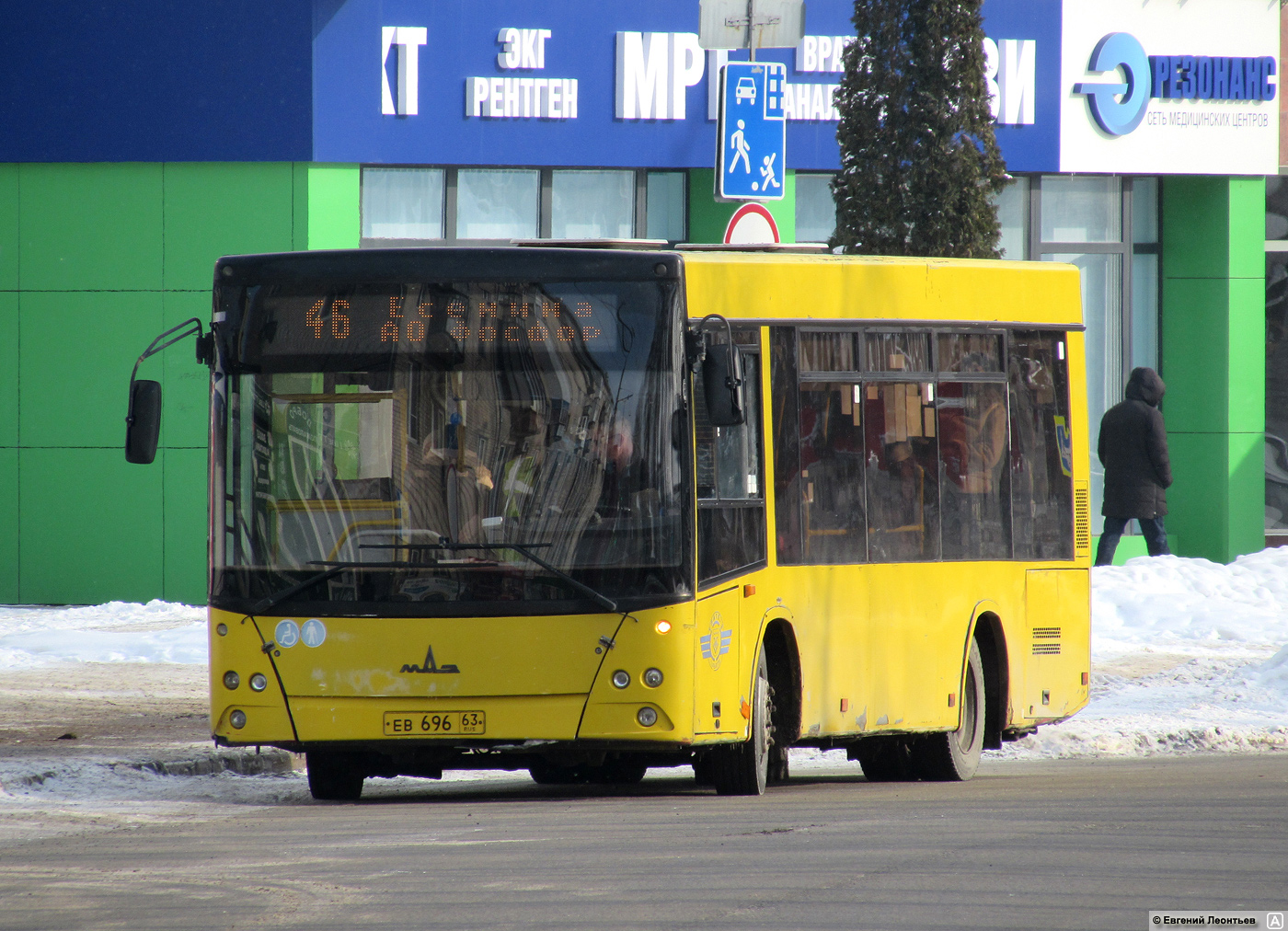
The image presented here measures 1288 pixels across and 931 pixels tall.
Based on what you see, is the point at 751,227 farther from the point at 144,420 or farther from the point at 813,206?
the point at 813,206

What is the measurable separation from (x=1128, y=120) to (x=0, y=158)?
11.6 m

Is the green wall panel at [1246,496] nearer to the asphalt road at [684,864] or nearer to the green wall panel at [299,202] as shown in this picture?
the green wall panel at [299,202]

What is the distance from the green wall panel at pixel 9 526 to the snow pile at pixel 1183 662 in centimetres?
1012

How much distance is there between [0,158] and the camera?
789 inches

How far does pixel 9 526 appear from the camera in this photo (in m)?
19.9

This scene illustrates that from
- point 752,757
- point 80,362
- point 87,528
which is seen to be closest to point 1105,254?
point 80,362

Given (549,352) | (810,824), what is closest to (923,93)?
(549,352)

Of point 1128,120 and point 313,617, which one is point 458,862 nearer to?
point 313,617

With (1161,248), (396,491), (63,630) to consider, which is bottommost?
(63,630)

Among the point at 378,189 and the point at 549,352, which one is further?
the point at 378,189

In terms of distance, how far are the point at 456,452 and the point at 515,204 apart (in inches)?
472

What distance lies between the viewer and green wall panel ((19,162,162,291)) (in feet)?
65.3

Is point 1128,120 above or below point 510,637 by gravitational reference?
above

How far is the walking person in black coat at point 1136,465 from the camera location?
20.3 metres
